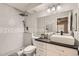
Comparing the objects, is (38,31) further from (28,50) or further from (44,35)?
(28,50)

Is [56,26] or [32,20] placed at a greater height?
[32,20]

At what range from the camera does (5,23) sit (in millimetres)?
1131

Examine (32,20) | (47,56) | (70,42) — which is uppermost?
(32,20)

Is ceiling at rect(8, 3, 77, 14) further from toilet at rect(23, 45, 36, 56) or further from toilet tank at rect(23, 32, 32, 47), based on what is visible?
toilet at rect(23, 45, 36, 56)

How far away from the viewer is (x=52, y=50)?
1187 mm

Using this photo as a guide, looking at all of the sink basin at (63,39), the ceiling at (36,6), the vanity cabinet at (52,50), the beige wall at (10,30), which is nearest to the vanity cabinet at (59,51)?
the vanity cabinet at (52,50)

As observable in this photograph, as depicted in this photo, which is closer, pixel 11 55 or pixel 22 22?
pixel 11 55

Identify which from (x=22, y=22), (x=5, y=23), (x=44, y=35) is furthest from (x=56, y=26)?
(x=5, y=23)

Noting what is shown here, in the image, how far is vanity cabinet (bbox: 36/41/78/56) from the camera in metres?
1.08

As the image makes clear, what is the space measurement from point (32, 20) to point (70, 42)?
2.39 ft

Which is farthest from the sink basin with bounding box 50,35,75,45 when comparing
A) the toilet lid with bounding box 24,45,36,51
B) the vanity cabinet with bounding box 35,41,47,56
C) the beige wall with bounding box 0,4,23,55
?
the beige wall with bounding box 0,4,23,55

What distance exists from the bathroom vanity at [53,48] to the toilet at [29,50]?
0.07 metres

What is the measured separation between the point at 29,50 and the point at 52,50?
1.25 ft

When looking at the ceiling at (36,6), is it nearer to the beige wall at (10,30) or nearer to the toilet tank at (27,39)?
the beige wall at (10,30)
